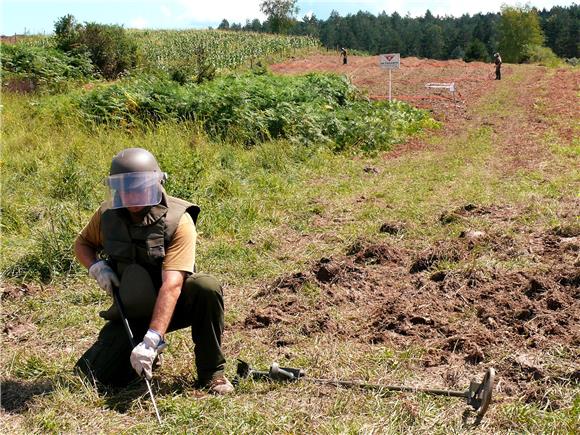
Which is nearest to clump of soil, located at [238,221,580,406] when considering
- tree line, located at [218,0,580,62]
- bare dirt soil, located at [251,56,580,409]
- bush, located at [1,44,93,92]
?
bare dirt soil, located at [251,56,580,409]

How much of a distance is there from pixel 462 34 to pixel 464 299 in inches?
3649

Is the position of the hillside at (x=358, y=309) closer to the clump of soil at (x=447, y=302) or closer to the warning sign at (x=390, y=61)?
the clump of soil at (x=447, y=302)

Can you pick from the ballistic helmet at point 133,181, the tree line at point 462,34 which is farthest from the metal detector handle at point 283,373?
the tree line at point 462,34

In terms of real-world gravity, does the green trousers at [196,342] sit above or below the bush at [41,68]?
below

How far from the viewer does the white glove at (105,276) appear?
3.59 metres

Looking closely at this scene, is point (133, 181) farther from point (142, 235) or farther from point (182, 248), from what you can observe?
point (182, 248)

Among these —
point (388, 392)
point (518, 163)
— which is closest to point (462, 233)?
point (388, 392)

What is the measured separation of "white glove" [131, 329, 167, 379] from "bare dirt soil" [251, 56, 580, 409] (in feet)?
3.78

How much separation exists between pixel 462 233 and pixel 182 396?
3660 mm

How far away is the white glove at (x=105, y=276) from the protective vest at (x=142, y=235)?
0.20 feet

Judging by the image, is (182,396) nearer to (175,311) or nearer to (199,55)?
(175,311)

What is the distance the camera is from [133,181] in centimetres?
347

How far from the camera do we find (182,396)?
347cm

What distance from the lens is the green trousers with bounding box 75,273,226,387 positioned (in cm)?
354
